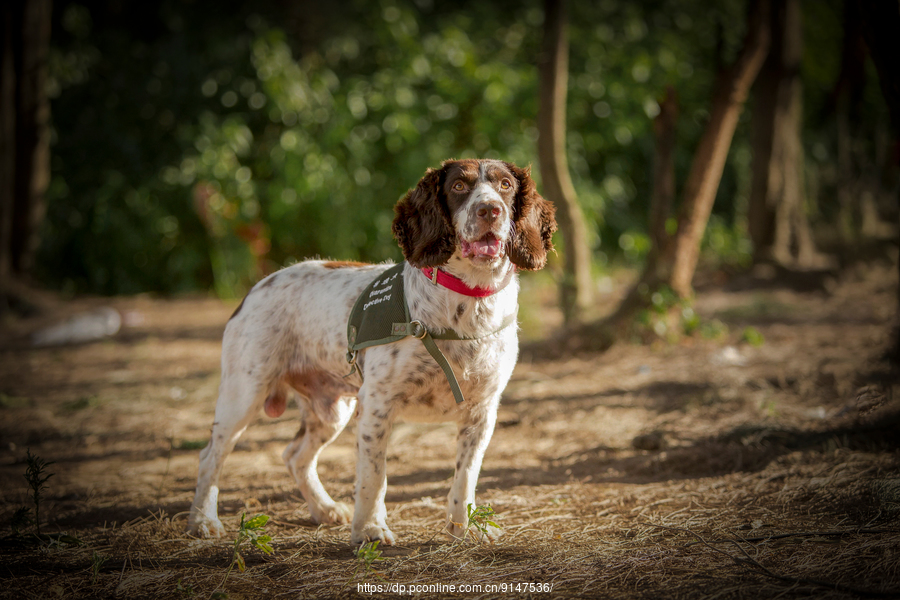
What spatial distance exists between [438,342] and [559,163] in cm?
451

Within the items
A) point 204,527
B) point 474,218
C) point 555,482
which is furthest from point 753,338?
point 204,527

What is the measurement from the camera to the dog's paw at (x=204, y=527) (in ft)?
10.2

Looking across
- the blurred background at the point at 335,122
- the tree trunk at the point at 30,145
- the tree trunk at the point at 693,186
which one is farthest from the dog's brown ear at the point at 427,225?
the tree trunk at the point at 30,145

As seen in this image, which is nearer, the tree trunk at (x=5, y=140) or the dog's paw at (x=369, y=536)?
the dog's paw at (x=369, y=536)

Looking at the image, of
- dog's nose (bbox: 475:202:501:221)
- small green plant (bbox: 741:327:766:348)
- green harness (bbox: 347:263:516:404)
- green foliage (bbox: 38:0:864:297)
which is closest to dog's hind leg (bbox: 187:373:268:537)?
green harness (bbox: 347:263:516:404)

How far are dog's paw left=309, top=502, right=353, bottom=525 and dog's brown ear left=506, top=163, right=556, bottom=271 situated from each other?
153 cm

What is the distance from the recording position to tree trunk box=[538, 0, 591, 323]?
690cm

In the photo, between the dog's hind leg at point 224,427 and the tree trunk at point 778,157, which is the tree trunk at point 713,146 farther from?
the dog's hind leg at point 224,427

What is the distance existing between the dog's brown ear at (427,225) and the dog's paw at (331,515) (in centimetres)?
136

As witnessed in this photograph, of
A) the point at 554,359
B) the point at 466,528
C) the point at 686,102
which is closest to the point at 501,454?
the point at 466,528

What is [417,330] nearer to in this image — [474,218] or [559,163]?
[474,218]

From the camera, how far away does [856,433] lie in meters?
3.83

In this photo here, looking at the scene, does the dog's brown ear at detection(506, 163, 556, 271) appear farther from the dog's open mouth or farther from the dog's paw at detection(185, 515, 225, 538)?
the dog's paw at detection(185, 515, 225, 538)

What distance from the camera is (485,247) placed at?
2.72 m
